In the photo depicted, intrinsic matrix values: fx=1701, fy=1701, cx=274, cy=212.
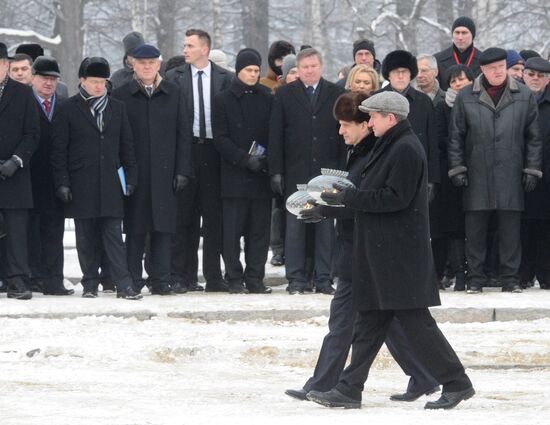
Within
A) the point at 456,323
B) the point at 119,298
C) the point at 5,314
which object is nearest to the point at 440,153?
the point at 456,323

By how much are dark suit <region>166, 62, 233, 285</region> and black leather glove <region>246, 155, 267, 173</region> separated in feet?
1.38

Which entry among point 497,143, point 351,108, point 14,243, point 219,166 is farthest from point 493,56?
point 351,108

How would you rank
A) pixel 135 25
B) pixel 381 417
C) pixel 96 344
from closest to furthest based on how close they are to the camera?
1. pixel 381 417
2. pixel 96 344
3. pixel 135 25

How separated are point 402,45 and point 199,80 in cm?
2209

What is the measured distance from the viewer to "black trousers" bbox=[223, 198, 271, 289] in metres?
15.4

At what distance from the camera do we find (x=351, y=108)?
392 inches

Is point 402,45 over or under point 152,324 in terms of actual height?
over

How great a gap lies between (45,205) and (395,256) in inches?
239

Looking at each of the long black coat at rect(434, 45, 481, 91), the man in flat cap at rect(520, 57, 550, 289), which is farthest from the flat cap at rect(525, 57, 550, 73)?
the long black coat at rect(434, 45, 481, 91)

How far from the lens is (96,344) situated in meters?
12.2

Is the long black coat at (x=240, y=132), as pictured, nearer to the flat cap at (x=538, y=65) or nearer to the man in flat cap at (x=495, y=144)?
the man in flat cap at (x=495, y=144)

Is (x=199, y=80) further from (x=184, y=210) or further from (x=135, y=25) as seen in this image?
(x=135, y=25)

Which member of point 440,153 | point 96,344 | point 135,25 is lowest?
point 96,344

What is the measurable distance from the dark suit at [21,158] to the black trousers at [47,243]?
1.62 feet
